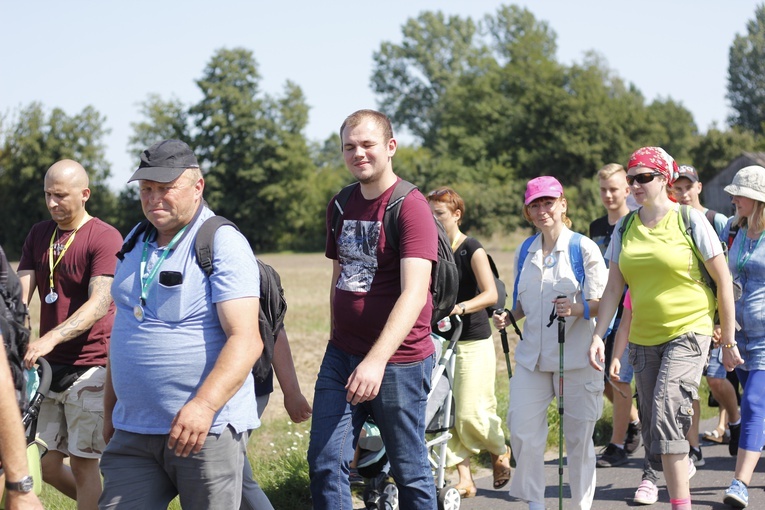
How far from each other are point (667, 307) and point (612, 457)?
228 centimetres

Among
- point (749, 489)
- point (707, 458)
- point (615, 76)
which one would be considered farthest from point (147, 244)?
point (615, 76)

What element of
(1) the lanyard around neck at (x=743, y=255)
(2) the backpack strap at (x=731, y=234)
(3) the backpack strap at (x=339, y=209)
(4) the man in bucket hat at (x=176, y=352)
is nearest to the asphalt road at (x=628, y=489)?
(1) the lanyard around neck at (x=743, y=255)

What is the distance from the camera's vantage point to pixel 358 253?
434cm

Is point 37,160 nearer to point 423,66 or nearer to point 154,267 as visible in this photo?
point 423,66

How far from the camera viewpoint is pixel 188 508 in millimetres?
3617

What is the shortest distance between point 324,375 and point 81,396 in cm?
168

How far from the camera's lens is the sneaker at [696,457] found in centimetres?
705

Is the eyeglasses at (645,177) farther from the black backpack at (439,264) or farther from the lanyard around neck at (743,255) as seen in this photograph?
the black backpack at (439,264)

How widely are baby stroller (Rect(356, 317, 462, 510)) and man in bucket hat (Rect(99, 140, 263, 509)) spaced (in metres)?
1.97

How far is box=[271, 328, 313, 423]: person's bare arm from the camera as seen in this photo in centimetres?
459

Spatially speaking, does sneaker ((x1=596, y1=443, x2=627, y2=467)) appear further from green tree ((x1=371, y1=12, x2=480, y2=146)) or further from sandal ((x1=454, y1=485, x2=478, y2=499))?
green tree ((x1=371, y1=12, x2=480, y2=146))

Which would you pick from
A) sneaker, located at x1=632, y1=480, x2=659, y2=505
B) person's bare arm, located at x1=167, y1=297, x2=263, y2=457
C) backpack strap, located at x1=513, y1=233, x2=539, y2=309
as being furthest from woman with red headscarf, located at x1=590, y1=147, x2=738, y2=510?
person's bare arm, located at x1=167, y1=297, x2=263, y2=457

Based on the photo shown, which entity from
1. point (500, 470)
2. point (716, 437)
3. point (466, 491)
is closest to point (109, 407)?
point (466, 491)

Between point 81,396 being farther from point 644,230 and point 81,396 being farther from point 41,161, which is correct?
point 41,161
